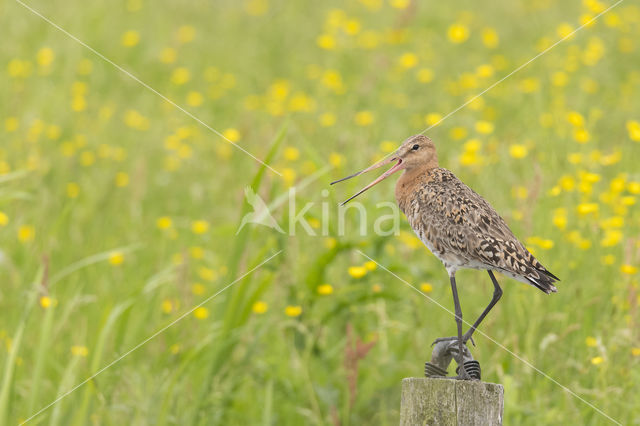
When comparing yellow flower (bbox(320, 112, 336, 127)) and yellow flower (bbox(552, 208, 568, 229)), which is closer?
yellow flower (bbox(552, 208, 568, 229))

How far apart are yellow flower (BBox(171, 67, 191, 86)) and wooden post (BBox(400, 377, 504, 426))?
7092 millimetres

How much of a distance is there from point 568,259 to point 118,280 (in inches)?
119

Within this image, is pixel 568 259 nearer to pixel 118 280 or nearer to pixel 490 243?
pixel 490 243

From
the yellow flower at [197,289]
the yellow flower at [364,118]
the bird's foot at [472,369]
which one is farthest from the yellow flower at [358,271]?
the yellow flower at [364,118]

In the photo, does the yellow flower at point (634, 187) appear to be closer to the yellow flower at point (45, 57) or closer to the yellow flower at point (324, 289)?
the yellow flower at point (324, 289)

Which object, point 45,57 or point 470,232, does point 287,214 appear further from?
point 45,57

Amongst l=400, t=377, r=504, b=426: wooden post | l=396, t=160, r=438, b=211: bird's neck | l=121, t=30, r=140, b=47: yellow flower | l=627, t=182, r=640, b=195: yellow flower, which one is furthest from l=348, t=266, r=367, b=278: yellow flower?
l=121, t=30, r=140, b=47: yellow flower

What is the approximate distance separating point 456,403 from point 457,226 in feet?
2.03

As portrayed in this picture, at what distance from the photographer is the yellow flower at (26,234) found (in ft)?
16.9

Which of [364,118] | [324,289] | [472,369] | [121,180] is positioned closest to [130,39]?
[121,180]

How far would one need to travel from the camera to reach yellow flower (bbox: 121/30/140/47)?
962cm

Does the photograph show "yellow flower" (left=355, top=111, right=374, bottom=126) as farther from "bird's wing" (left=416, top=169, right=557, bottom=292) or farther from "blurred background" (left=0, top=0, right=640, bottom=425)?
"bird's wing" (left=416, top=169, right=557, bottom=292)

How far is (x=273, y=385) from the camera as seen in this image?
12.5 feet

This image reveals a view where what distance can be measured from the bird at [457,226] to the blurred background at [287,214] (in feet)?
2.91
